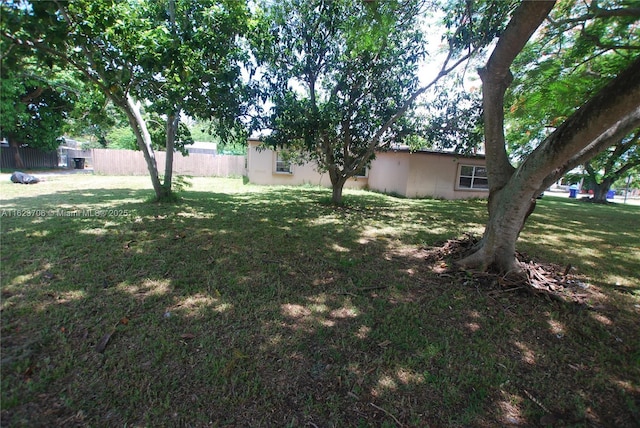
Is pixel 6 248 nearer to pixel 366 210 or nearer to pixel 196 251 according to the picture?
pixel 196 251

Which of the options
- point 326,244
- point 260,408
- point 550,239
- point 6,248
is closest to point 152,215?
point 6,248

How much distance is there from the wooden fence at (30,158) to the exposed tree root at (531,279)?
25.7 metres

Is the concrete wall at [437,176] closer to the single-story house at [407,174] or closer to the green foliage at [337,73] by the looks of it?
the single-story house at [407,174]

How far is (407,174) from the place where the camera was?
15.0 metres

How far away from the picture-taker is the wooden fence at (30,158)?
62.8 ft

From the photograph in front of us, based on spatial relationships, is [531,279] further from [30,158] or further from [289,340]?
[30,158]

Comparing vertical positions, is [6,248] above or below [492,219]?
below

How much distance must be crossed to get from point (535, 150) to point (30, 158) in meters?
28.0

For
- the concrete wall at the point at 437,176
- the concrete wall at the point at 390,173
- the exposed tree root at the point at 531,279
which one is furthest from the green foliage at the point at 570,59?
the concrete wall at the point at 390,173

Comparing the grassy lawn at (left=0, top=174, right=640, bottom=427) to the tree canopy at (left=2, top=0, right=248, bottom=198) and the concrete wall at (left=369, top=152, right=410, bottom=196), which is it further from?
the concrete wall at (left=369, top=152, right=410, bottom=196)

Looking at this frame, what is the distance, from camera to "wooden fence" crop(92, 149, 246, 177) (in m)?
18.8

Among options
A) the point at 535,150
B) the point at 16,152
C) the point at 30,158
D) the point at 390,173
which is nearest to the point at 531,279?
the point at 535,150

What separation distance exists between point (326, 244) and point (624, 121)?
4013mm

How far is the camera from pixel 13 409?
1.85 metres
